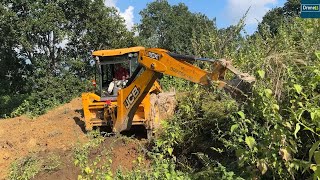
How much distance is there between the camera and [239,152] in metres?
4.13

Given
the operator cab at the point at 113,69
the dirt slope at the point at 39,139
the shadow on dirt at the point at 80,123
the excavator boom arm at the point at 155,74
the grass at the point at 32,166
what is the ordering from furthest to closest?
the shadow on dirt at the point at 80,123 < the operator cab at the point at 113,69 < the dirt slope at the point at 39,139 < the grass at the point at 32,166 < the excavator boom arm at the point at 155,74

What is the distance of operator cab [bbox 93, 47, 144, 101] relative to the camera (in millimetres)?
10617

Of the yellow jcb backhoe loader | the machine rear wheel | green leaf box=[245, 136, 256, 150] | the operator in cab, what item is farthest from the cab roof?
green leaf box=[245, 136, 256, 150]

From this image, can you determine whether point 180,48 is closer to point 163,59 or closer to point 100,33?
point 100,33

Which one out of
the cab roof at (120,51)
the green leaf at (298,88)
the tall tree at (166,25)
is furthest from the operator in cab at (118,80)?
the tall tree at (166,25)

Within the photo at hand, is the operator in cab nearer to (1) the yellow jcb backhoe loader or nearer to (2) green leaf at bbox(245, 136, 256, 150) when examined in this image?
(1) the yellow jcb backhoe loader

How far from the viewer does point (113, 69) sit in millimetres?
10992

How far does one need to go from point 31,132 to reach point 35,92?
39.3ft

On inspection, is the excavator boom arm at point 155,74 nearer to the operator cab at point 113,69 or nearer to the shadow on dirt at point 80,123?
the operator cab at point 113,69

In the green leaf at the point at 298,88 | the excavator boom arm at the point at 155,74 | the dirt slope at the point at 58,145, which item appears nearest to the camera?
the green leaf at the point at 298,88

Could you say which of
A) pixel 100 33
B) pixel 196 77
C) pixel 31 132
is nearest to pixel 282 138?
pixel 196 77

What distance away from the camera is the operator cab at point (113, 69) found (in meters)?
10.6

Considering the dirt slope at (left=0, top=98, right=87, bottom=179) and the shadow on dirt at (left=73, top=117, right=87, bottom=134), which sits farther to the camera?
the shadow on dirt at (left=73, top=117, right=87, bottom=134)

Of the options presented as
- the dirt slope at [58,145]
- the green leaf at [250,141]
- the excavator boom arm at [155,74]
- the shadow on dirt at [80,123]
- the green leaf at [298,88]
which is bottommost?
the dirt slope at [58,145]
